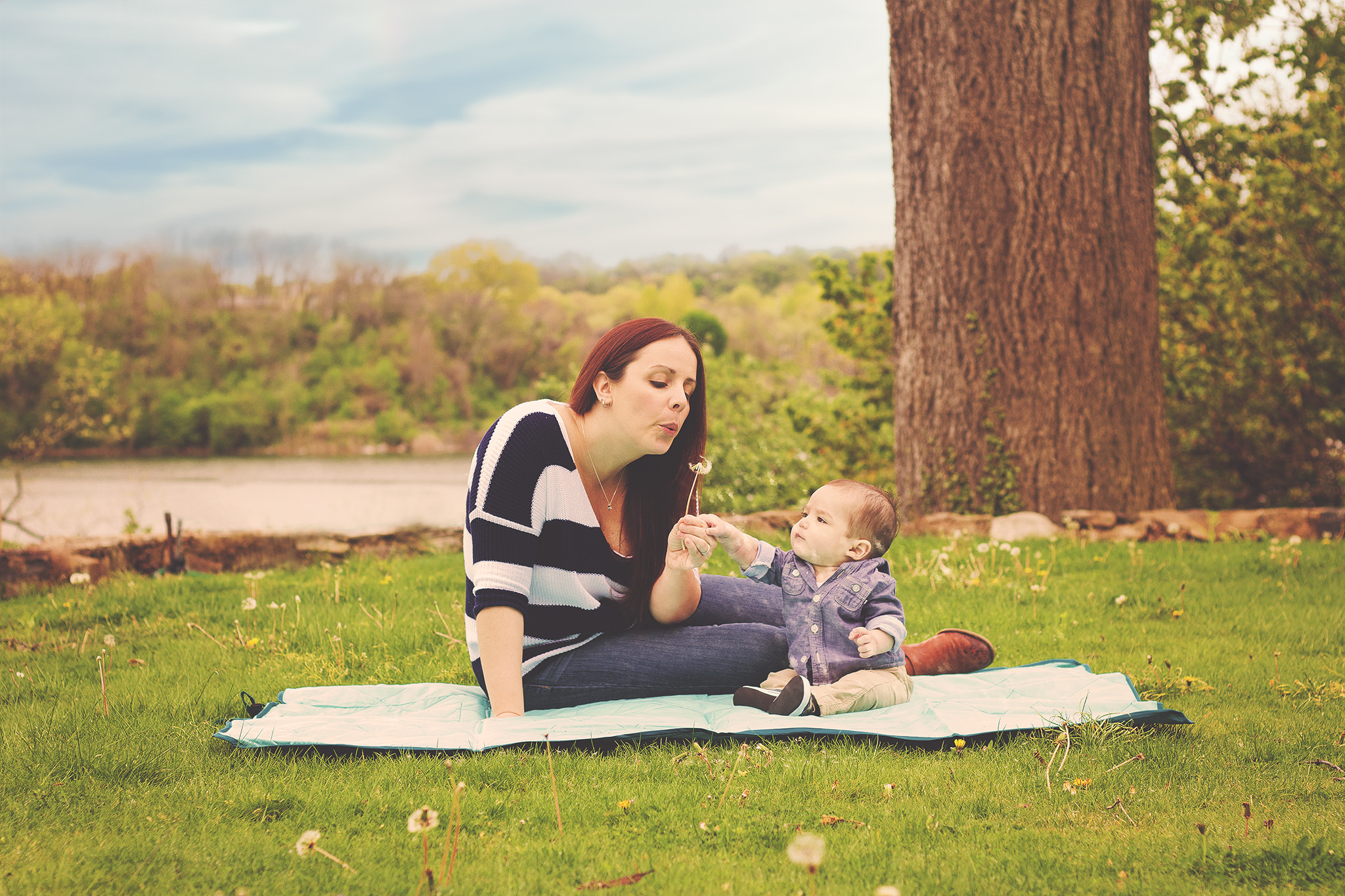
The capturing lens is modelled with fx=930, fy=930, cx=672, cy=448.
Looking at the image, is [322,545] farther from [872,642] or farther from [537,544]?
[872,642]

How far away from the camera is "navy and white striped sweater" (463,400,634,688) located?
315 cm

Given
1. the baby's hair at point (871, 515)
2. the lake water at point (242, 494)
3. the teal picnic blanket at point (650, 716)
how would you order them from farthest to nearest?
the lake water at point (242, 494) → the baby's hair at point (871, 515) → the teal picnic blanket at point (650, 716)

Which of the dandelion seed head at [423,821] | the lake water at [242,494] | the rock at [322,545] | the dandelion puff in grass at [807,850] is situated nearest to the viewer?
the dandelion puff in grass at [807,850]

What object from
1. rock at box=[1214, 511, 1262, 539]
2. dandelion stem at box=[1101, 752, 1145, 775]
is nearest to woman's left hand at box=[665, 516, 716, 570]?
dandelion stem at box=[1101, 752, 1145, 775]

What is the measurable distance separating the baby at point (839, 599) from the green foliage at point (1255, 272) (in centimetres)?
715

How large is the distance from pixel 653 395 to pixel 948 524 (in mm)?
4374

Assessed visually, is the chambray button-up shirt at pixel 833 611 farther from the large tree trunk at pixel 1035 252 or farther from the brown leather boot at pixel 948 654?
the large tree trunk at pixel 1035 252

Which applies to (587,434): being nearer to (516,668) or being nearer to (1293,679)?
(516,668)

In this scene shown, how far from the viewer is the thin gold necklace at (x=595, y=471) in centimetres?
346

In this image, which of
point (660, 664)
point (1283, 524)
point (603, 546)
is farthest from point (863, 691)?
point (1283, 524)

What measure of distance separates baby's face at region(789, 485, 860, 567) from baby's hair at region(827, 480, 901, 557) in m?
0.02

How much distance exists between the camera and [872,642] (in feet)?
10.5

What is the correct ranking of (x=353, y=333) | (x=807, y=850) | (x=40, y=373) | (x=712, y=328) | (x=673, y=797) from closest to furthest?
(x=807, y=850) → (x=673, y=797) → (x=712, y=328) → (x=40, y=373) → (x=353, y=333)

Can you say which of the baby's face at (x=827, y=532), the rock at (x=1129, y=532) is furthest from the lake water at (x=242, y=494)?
the rock at (x=1129, y=532)
